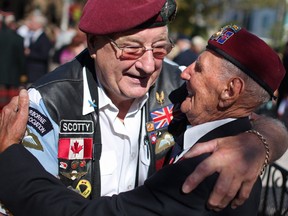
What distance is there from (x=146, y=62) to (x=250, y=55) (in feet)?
1.84

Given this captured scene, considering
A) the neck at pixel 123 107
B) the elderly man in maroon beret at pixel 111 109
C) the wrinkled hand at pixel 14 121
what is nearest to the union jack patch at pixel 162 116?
the elderly man in maroon beret at pixel 111 109

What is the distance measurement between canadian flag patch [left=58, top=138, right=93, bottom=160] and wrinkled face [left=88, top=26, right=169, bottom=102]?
0.30 m

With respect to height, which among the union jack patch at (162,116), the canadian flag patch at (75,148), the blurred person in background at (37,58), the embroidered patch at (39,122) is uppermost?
the embroidered patch at (39,122)

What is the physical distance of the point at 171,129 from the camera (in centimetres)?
294

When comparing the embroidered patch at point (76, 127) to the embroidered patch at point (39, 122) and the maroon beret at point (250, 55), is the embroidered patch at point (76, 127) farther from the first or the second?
the maroon beret at point (250, 55)

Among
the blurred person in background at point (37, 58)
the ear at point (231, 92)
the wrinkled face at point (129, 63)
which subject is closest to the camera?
the ear at point (231, 92)

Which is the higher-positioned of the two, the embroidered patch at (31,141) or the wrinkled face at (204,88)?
the wrinkled face at (204,88)

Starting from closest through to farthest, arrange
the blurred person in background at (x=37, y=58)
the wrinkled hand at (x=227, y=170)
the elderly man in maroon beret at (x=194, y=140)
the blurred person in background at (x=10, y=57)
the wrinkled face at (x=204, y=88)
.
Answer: the wrinkled hand at (x=227, y=170) → the elderly man in maroon beret at (x=194, y=140) → the wrinkled face at (x=204, y=88) → the blurred person in background at (x=10, y=57) → the blurred person in background at (x=37, y=58)

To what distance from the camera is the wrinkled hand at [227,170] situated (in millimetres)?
1822

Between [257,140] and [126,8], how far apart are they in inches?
35.3

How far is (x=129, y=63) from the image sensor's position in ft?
8.49

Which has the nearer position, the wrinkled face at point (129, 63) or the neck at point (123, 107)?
the wrinkled face at point (129, 63)

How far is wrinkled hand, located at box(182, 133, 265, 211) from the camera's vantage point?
182 centimetres

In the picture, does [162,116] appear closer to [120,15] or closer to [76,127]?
[76,127]
